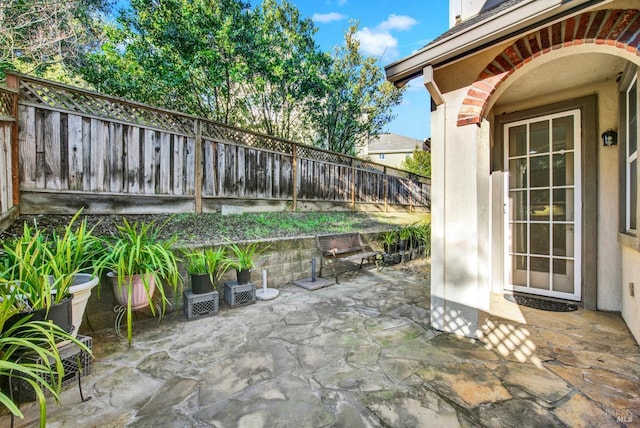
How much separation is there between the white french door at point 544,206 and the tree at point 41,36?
8.58 metres

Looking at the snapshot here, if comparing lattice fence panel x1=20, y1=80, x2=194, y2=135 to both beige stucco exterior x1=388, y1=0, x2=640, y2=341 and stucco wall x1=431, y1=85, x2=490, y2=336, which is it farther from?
stucco wall x1=431, y1=85, x2=490, y2=336

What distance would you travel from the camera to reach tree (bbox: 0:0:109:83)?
5699 mm

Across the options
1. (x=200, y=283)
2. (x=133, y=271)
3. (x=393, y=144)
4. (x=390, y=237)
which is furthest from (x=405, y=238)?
(x=393, y=144)

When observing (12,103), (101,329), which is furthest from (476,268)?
(12,103)

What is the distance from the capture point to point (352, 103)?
381 inches

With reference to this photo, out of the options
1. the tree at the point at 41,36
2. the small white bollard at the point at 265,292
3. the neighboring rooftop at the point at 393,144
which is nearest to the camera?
the small white bollard at the point at 265,292

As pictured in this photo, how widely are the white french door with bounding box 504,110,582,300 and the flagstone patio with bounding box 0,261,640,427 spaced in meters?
0.66

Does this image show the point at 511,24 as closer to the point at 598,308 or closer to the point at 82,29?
the point at 598,308

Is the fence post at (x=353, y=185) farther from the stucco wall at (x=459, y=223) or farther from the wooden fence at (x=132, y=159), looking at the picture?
the stucco wall at (x=459, y=223)

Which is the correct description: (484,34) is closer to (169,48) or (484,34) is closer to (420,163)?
(169,48)

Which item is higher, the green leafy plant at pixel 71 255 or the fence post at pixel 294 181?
the fence post at pixel 294 181

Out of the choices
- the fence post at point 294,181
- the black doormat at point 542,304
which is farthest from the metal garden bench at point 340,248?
the black doormat at point 542,304

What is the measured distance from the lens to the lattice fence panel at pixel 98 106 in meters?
3.12

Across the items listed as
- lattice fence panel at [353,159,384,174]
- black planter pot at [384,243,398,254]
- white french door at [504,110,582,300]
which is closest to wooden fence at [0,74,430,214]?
lattice fence panel at [353,159,384,174]
